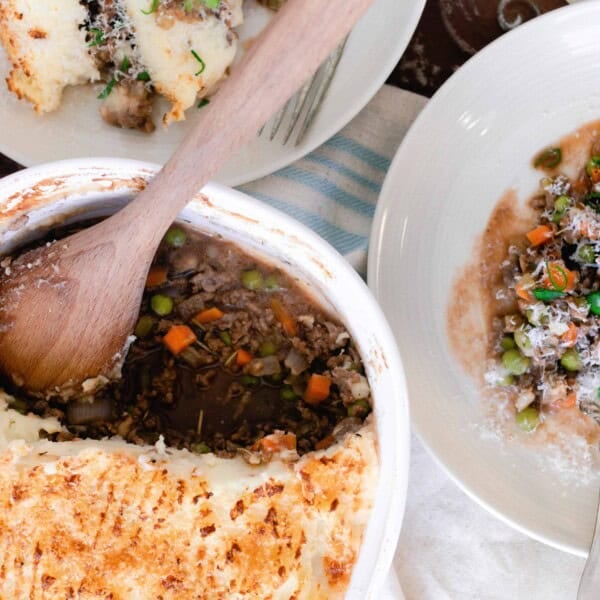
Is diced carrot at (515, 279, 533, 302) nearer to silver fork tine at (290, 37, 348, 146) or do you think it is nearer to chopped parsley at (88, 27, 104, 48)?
silver fork tine at (290, 37, 348, 146)

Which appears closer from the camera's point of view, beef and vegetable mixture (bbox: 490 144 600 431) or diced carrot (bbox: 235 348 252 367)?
diced carrot (bbox: 235 348 252 367)

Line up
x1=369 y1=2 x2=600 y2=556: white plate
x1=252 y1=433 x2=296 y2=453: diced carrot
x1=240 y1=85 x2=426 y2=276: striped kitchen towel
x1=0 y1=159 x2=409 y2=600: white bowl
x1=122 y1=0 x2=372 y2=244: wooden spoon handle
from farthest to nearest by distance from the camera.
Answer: x1=240 y1=85 x2=426 y2=276: striped kitchen towel
x1=369 y1=2 x2=600 y2=556: white plate
x1=252 y1=433 x2=296 y2=453: diced carrot
x1=0 y1=159 x2=409 y2=600: white bowl
x1=122 y1=0 x2=372 y2=244: wooden spoon handle

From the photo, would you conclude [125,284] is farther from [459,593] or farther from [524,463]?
[459,593]

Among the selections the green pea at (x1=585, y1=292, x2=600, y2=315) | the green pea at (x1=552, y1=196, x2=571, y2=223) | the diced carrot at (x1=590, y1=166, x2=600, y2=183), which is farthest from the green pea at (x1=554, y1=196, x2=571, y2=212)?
the green pea at (x1=585, y1=292, x2=600, y2=315)

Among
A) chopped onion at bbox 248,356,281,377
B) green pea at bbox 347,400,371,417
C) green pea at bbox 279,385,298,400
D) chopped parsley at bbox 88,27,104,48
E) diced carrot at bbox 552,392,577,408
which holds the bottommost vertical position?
diced carrot at bbox 552,392,577,408

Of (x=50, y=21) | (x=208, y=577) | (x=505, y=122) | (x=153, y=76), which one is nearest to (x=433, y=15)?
(x=505, y=122)

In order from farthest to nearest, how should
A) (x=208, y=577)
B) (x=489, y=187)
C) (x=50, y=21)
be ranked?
(x=489, y=187) < (x=50, y=21) < (x=208, y=577)

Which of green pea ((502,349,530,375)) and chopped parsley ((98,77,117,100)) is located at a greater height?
chopped parsley ((98,77,117,100))
